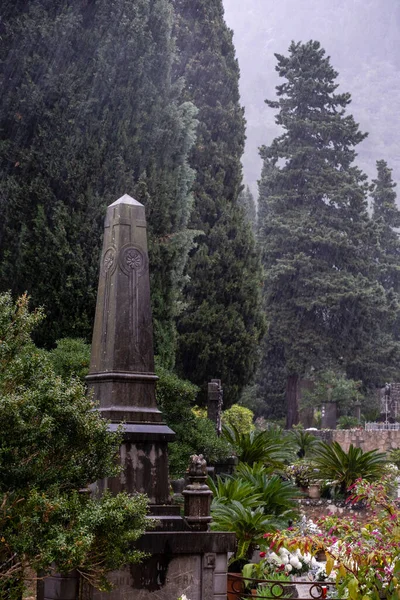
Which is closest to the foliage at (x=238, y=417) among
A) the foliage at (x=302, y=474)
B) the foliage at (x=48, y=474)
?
the foliage at (x=302, y=474)

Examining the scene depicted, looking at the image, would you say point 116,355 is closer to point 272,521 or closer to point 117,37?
point 272,521

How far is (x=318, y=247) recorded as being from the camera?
3741 cm

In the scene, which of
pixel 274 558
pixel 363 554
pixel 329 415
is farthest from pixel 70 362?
pixel 329 415

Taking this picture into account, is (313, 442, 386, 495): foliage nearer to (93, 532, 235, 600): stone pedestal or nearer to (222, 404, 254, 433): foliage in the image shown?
(93, 532, 235, 600): stone pedestal

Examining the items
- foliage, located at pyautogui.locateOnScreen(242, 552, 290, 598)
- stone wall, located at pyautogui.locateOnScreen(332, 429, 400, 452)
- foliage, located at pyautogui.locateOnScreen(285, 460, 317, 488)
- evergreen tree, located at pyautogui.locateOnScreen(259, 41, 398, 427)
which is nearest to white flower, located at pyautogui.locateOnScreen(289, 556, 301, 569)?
foliage, located at pyautogui.locateOnScreen(242, 552, 290, 598)

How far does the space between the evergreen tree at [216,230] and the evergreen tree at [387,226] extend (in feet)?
69.7

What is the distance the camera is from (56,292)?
1312 cm

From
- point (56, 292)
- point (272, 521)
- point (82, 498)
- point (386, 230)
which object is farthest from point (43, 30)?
point (386, 230)

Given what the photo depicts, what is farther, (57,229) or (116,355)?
(57,229)

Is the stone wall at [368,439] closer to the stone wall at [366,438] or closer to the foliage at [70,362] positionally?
the stone wall at [366,438]

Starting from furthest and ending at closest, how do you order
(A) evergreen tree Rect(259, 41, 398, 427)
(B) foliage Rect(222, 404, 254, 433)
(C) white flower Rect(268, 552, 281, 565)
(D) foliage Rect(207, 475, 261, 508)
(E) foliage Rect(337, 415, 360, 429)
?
(E) foliage Rect(337, 415, 360, 429)
(A) evergreen tree Rect(259, 41, 398, 427)
(B) foliage Rect(222, 404, 254, 433)
(D) foliage Rect(207, 475, 261, 508)
(C) white flower Rect(268, 552, 281, 565)

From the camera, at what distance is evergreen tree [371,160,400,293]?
44250 mm

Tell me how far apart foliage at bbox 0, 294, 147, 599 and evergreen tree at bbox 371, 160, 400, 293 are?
126 feet

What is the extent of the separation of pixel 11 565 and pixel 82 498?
68 cm
